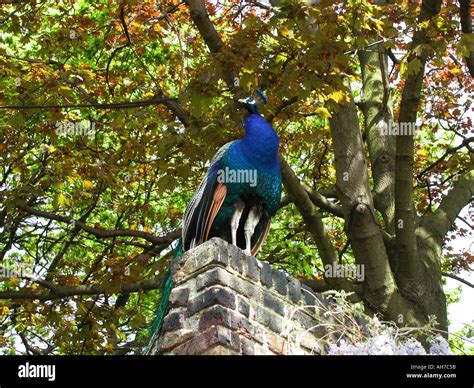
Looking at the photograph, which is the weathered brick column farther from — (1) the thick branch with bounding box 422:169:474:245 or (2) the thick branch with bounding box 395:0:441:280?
(1) the thick branch with bounding box 422:169:474:245

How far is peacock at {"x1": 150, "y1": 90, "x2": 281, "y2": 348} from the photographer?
680cm

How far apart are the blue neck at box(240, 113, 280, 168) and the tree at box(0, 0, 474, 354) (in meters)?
1.57

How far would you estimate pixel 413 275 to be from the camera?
909 cm

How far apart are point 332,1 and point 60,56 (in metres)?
4.65

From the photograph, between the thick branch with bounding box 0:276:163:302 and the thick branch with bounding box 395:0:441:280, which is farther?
the thick branch with bounding box 0:276:163:302

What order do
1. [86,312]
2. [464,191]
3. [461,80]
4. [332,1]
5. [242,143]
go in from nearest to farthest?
[242,143] → [332,1] → [464,191] → [86,312] → [461,80]

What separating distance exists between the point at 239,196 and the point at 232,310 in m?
1.90

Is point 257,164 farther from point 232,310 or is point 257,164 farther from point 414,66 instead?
point 414,66

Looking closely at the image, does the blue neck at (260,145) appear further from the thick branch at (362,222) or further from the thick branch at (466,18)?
the thick branch at (466,18)

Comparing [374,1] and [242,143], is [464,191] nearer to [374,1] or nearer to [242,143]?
[374,1]

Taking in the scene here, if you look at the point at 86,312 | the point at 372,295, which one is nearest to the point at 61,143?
the point at 86,312

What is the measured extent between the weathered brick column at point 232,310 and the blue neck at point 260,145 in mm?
1436

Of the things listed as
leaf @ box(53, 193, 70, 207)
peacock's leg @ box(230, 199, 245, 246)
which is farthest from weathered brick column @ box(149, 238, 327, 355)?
leaf @ box(53, 193, 70, 207)

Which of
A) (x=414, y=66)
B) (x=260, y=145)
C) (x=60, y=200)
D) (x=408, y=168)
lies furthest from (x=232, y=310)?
(x=60, y=200)
